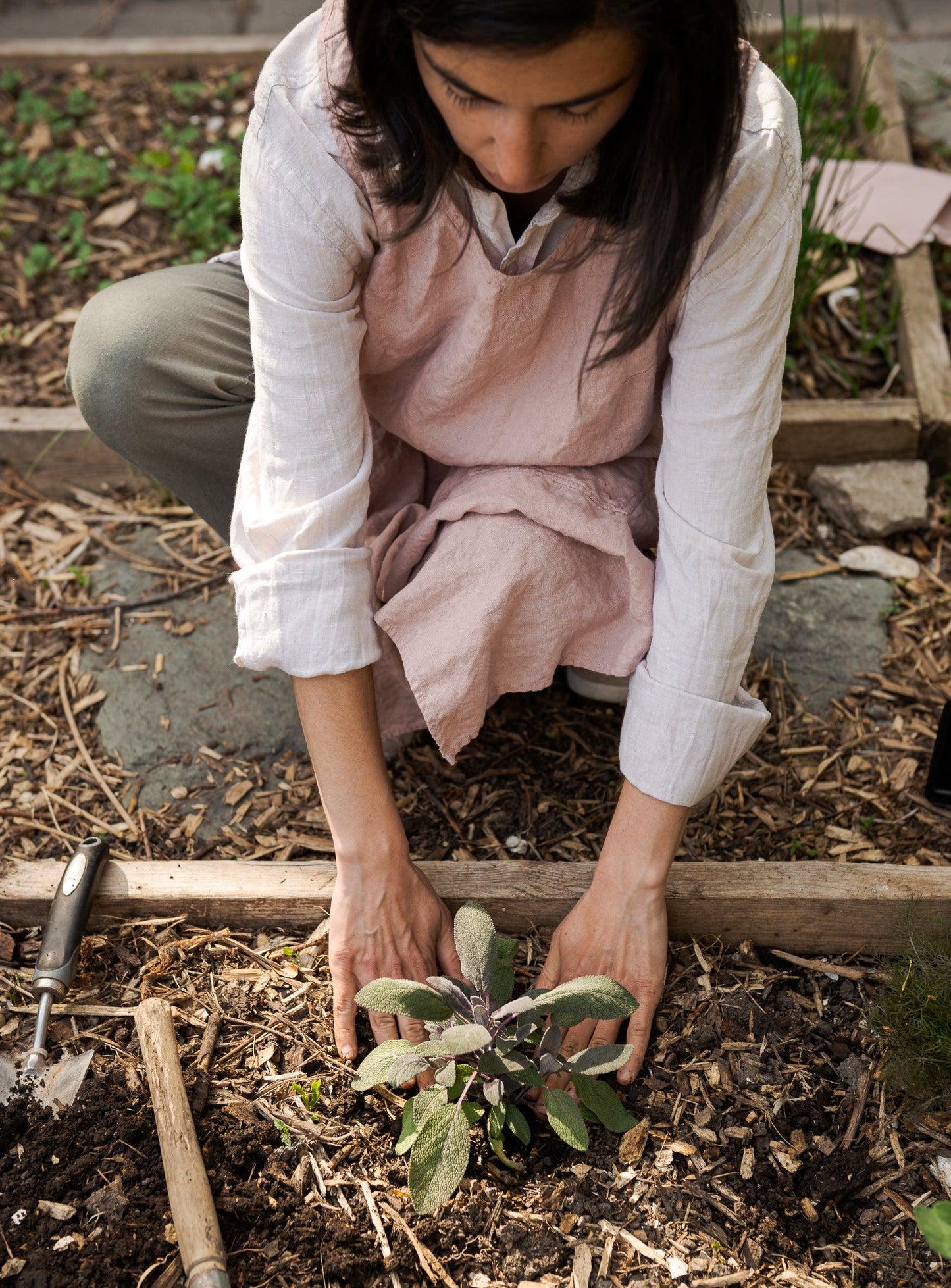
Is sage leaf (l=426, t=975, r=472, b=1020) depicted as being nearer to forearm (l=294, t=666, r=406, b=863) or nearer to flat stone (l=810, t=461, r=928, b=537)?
forearm (l=294, t=666, r=406, b=863)

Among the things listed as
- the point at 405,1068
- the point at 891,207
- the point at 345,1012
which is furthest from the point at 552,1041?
the point at 891,207

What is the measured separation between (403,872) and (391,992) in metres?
0.19

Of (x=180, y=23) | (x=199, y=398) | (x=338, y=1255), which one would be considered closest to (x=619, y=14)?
(x=199, y=398)

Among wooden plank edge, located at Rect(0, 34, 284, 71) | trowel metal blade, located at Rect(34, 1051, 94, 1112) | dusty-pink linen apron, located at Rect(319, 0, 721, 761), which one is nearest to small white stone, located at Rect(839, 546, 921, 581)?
dusty-pink linen apron, located at Rect(319, 0, 721, 761)

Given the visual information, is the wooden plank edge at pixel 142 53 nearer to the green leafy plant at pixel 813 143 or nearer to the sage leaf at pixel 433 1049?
the green leafy plant at pixel 813 143

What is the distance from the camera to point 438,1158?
120 centimetres

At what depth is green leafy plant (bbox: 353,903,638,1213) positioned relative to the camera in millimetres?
1204

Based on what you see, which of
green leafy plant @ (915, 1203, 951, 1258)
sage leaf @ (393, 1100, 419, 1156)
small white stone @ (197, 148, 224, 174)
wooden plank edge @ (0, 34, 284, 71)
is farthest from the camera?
wooden plank edge @ (0, 34, 284, 71)

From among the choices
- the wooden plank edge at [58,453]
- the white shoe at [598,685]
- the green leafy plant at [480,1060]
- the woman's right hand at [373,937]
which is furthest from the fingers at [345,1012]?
the wooden plank edge at [58,453]

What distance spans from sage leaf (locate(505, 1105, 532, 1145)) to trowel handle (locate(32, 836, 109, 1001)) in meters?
0.57

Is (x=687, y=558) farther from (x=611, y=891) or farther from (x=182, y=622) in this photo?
(x=182, y=622)

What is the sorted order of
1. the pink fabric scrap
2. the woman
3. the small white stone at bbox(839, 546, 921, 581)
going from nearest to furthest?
the woman, the small white stone at bbox(839, 546, 921, 581), the pink fabric scrap

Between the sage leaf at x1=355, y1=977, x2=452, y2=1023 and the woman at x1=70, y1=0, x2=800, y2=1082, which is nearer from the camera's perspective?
the woman at x1=70, y1=0, x2=800, y2=1082

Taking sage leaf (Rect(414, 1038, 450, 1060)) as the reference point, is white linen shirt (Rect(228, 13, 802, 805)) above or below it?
above
